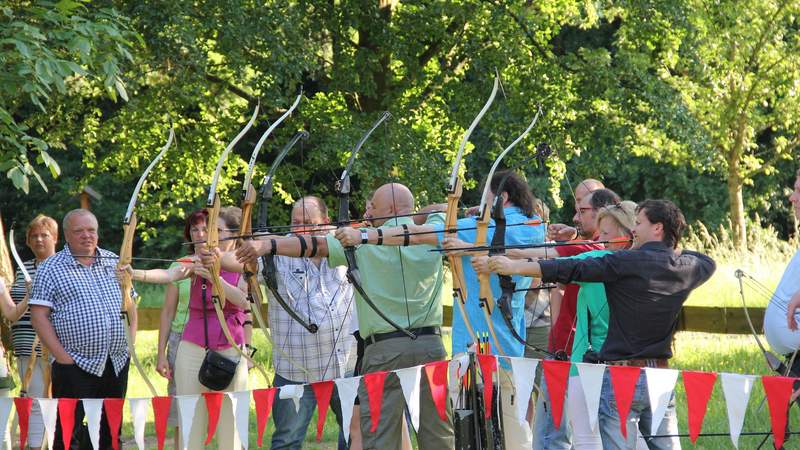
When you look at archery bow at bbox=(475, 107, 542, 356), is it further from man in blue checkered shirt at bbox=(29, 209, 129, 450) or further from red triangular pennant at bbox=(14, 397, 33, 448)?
red triangular pennant at bbox=(14, 397, 33, 448)

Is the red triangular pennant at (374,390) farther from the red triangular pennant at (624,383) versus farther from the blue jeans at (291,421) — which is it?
the red triangular pennant at (624,383)

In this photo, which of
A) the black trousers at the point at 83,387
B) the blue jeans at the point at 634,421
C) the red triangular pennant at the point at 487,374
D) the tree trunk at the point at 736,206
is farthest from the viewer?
the tree trunk at the point at 736,206

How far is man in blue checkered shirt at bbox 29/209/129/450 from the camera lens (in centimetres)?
514

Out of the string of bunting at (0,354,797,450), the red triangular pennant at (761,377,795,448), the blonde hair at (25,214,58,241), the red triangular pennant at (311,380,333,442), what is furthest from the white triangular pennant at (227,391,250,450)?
the red triangular pennant at (761,377,795,448)

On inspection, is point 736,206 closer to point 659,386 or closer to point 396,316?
point 396,316

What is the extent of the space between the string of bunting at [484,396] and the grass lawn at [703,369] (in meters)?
1.69

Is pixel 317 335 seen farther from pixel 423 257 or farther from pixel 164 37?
pixel 164 37

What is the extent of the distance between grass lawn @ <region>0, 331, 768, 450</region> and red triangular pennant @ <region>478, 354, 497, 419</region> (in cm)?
Answer: 191

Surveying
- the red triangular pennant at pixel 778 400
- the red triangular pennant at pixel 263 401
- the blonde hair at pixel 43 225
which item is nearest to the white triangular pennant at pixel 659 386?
the red triangular pennant at pixel 778 400

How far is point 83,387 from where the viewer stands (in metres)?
5.16

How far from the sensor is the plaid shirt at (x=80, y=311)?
5160 millimetres

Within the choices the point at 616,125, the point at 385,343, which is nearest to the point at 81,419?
the point at 385,343

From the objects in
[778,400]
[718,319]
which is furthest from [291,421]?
[718,319]

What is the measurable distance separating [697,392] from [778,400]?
0.96 feet
